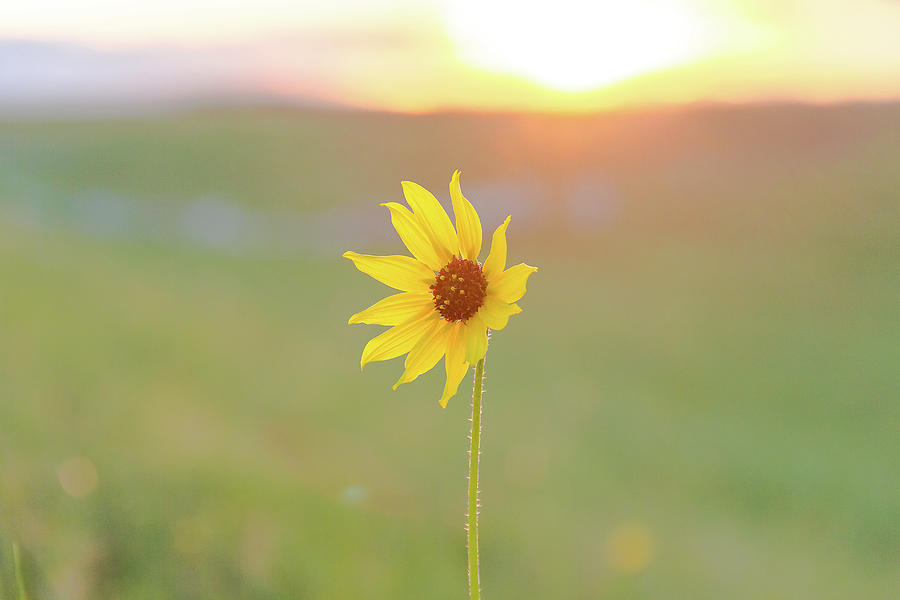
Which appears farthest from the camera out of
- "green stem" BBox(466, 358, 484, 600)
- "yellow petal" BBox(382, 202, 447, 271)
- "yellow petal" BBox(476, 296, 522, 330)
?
"yellow petal" BBox(382, 202, 447, 271)

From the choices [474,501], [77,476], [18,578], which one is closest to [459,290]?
[474,501]

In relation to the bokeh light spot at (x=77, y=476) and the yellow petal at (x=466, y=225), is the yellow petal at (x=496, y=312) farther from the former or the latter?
the bokeh light spot at (x=77, y=476)

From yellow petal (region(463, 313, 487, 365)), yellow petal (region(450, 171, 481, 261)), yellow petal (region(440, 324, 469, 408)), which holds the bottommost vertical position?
yellow petal (region(440, 324, 469, 408))

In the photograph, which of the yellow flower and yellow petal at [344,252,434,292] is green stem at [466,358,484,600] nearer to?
the yellow flower

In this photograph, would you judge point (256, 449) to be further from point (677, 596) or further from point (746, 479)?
point (746, 479)

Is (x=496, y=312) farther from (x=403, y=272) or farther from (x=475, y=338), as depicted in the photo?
(x=403, y=272)

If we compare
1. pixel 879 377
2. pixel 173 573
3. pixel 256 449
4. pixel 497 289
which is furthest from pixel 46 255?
pixel 879 377

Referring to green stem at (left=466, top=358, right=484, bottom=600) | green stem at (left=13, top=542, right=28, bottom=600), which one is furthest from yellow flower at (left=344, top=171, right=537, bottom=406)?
green stem at (left=13, top=542, right=28, bottom=600)

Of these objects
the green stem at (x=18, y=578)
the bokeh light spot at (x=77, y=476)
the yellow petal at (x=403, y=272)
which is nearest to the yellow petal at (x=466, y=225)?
the yellow petal at (x=403, y=272)
